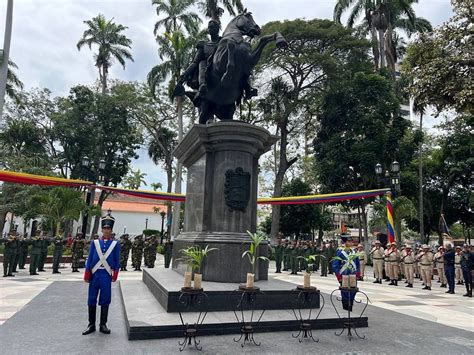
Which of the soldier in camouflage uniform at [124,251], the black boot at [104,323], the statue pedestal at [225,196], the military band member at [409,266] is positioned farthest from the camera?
the soldier in camouflage uniform at [124,251]

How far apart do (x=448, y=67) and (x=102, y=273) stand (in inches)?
619

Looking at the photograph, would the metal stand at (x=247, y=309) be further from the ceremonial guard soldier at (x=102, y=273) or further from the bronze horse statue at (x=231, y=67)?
the bronze horse statue at (x=231, y=67)

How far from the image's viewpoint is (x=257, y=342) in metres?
5.47

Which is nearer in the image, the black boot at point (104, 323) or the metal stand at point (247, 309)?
the metal stand at point (247, 309)

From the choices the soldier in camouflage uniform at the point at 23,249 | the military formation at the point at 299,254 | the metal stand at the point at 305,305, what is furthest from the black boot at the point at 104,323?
the military formation at the point at 299,254

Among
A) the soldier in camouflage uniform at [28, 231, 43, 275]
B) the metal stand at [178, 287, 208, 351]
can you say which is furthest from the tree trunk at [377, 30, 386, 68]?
the metal stand at [178, 287, 208, 351]

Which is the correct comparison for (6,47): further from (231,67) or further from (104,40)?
(104,40)

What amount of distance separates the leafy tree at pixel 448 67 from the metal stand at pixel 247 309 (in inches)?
482

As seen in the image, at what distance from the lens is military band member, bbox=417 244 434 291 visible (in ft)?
47.9

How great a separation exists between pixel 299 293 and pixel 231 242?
1818 mm

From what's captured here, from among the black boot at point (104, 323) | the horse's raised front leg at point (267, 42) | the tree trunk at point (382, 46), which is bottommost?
the black boot at point (104, 323)

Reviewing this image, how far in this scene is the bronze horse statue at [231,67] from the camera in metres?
8.79

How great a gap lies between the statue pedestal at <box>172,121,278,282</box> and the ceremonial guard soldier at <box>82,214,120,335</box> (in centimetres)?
220

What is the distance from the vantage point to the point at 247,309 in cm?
667
